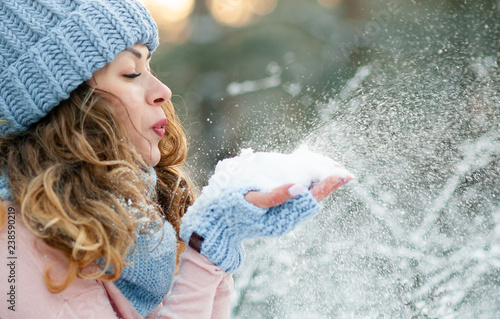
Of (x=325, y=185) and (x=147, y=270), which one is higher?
(x=325, y=185)

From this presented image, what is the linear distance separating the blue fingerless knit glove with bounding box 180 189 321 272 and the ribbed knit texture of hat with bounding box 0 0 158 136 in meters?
0.51

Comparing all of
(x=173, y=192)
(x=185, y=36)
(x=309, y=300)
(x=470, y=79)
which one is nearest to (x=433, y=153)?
(x=470, y=79)

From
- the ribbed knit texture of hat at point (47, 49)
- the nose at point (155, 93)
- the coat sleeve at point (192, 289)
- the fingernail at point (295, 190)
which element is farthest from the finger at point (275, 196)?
the ribbed knit texture of hat at point (47, 49)

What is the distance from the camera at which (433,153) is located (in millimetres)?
2885

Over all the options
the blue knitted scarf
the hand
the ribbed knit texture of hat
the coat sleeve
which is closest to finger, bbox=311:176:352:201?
the hand

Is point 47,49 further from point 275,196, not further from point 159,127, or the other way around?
point 275,196

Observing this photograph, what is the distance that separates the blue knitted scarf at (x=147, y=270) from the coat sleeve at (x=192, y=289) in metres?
0.11

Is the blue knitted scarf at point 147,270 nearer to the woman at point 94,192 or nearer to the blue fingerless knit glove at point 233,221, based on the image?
the woman at point 94,192

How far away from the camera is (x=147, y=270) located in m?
1.35

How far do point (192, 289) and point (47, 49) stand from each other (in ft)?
2.59

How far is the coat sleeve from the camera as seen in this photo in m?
1.26

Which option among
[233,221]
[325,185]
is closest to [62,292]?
[233,221]

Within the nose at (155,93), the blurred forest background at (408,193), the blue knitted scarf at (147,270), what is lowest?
the blurred forest background at (408,193)

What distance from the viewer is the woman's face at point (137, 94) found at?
4.47 ft
